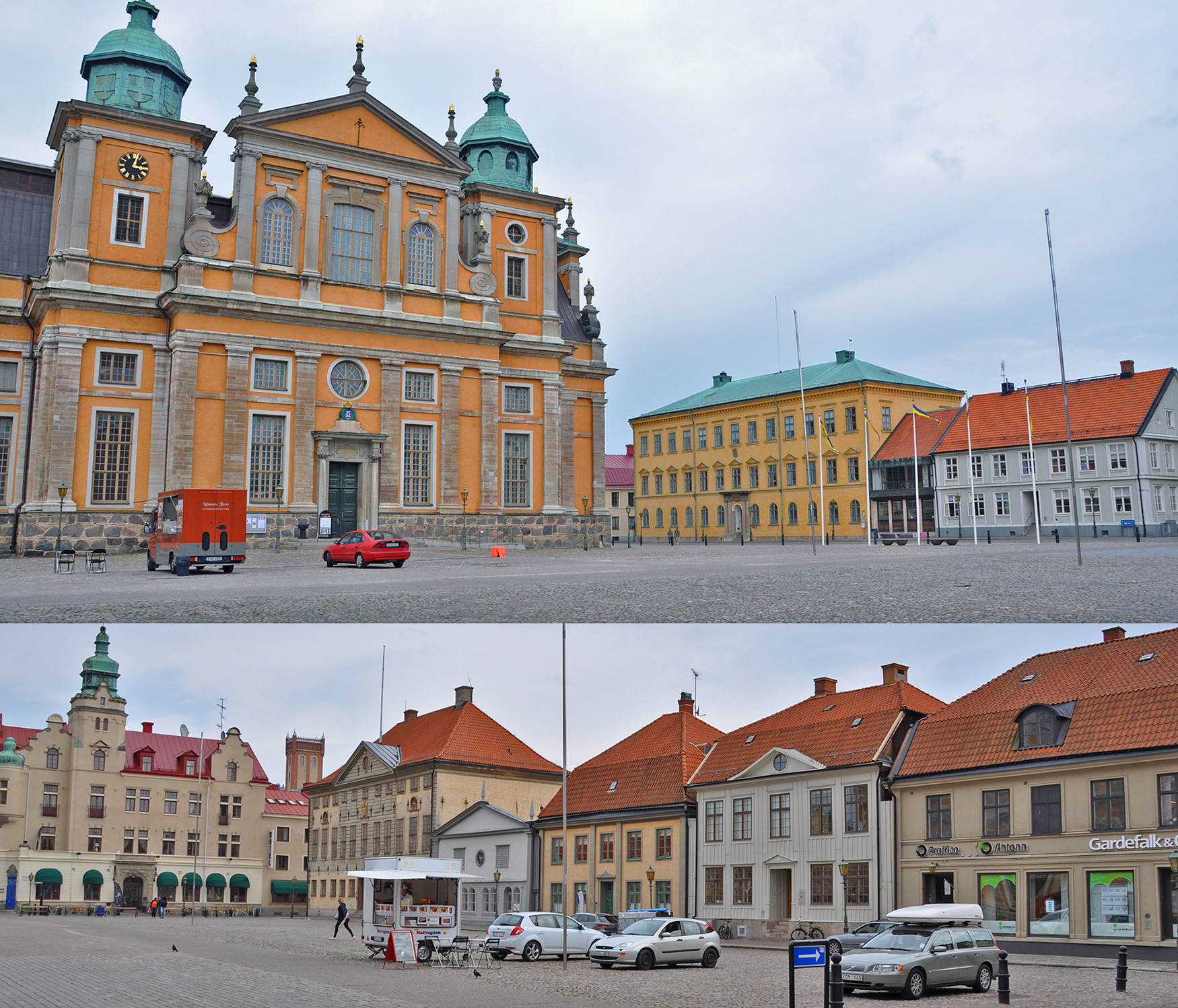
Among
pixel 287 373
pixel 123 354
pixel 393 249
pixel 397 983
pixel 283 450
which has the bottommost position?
pixel 397 983

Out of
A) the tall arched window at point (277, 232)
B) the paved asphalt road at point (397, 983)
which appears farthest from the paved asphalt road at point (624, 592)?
the tall arched window at point (277, 232)

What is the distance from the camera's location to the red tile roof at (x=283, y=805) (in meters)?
76.7

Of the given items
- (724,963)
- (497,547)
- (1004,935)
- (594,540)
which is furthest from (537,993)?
(594,540)

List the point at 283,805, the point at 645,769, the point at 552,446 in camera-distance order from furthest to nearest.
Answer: the point at 283,805 → the point at 552,446 → the point at 645,769

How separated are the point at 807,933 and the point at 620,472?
4065 inches

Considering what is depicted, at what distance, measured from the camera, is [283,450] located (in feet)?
146

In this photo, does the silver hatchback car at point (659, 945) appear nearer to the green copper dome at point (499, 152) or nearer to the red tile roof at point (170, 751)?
the green copper dome at point (499, 152)

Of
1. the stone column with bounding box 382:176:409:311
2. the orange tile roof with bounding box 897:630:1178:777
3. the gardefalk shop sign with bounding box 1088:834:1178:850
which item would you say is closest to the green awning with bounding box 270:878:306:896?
the stone column with bounding box 382:176:409:311

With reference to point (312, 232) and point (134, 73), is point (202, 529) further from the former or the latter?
point (134, 73)

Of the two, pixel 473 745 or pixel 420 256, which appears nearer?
pixel 420 256

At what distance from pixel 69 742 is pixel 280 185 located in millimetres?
39749

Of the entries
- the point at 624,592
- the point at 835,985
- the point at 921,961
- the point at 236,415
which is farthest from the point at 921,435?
the point at 835,985

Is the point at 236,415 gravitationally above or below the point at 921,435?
below

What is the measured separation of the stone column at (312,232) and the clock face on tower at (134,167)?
623cm
